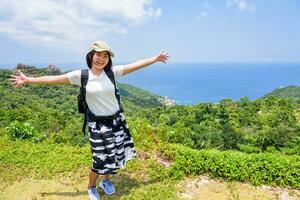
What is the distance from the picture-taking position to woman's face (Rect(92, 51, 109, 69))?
3654 mm

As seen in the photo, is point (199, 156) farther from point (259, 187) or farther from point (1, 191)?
point (1, 191)

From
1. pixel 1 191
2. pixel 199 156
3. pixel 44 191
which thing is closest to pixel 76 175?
pixel 44 191

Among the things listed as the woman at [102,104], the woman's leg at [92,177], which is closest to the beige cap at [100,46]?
the woman at [102,104]

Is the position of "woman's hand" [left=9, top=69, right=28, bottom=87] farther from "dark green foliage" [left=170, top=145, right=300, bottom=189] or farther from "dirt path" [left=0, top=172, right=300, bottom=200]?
→ "dark green foliage" [left=170, top=145, right=300, bottom=189]

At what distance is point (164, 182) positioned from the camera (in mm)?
4586

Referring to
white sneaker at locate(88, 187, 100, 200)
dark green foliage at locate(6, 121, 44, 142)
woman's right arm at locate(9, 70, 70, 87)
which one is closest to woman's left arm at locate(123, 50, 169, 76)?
woman's right arm at locate(9, 70, 70, 87)

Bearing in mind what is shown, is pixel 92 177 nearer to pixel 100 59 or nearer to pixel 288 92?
pixel 100 59

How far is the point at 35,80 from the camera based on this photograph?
361 centimetres

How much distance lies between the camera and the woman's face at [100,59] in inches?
144

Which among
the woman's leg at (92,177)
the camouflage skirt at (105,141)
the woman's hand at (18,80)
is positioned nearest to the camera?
the woman's hand at (18,80)

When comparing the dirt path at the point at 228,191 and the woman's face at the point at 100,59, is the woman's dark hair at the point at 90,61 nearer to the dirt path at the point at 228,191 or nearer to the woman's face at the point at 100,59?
the woman's face at the point at 100,59

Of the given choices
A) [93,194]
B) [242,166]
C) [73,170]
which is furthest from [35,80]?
[242,166]

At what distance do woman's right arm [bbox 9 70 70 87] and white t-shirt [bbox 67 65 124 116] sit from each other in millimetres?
79

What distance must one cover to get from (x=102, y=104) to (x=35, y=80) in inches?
29.9
